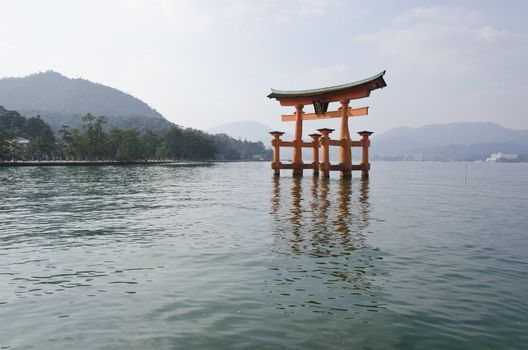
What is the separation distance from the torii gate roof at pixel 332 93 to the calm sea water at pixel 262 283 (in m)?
26.3

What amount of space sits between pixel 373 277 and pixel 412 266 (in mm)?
1498

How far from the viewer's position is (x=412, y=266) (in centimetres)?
963

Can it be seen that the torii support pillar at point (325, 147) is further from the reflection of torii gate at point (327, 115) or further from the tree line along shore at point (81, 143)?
the tree line along shore at point (81, 143)

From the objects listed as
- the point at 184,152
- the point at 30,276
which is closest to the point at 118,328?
the point at 30,276

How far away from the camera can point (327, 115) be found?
49.2m

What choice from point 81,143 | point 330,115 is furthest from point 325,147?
point 81,143

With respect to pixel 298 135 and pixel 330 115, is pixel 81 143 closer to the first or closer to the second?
pixel 298 135

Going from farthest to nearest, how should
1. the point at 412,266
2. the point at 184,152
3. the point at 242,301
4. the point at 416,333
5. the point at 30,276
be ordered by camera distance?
the point at 184,152 < the point at 412,266 < the point at 30,276 < the point at 242,301 < the point at 416,333

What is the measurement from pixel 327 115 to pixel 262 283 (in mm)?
42695

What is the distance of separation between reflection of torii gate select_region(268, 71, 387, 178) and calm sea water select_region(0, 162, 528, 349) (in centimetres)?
2805

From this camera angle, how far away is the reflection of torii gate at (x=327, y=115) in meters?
42.8

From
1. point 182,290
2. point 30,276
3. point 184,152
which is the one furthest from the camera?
point 184,152

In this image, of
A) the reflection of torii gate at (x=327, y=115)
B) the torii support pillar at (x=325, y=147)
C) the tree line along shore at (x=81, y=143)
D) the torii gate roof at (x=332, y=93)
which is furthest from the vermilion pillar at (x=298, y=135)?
the tree line along shore at (x=81, y=143)

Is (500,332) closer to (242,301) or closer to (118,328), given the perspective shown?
(242,301)
